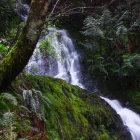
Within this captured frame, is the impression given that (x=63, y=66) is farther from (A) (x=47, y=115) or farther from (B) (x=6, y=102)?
(B) (x=6, y=102)

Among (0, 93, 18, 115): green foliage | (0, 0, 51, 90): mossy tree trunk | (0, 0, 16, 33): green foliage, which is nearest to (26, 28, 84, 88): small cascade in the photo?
(0, 0, 16, 33): green foliage

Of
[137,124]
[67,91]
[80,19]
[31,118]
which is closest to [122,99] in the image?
[137,124]

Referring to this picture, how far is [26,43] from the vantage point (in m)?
2.11

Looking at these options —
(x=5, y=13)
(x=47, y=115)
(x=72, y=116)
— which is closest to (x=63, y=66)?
(x=5, y=13)

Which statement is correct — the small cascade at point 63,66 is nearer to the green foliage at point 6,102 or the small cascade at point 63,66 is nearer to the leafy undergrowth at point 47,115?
the leafy undergrowth at point 47,115

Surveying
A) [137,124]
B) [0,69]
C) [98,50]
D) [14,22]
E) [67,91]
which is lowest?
[137,124]

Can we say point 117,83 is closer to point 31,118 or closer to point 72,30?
point 72,30

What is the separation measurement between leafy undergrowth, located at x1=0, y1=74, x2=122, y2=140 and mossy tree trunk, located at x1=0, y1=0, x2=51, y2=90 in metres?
0.36

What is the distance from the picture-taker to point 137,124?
673 centimetres

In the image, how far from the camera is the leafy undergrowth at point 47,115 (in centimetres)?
Answer: 183

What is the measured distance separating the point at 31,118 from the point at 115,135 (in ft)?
12.0

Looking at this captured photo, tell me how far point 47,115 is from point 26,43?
1524 mm

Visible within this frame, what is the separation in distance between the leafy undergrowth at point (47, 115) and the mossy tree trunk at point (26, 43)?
0.36 m

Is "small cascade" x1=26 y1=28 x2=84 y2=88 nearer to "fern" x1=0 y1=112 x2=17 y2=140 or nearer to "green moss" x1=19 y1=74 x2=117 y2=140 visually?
"green moss" x1=19 y1=74 x2=117 y2=140
